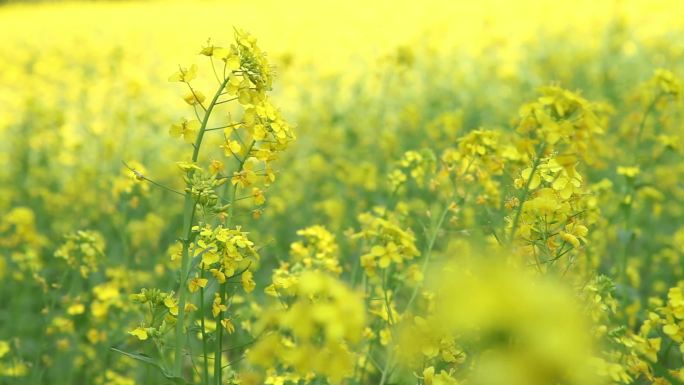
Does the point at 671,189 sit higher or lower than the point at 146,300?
higher

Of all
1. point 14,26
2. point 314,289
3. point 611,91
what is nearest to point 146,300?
point 314,289

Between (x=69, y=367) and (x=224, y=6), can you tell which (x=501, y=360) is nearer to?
(x=69, y=367)

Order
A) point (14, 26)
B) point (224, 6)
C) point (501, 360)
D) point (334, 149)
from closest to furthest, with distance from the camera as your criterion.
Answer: point (501, 360), point (334, 149), point (14, 26), point (224, 6)

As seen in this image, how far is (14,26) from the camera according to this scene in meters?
17.3

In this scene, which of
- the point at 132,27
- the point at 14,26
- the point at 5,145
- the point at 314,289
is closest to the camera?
the point at 314,289

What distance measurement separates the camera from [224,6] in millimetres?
19734

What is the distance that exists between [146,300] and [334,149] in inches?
134

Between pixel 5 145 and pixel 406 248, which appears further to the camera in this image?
pixel 5 145

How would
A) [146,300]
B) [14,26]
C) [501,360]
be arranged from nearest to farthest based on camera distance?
[501,360], [146,300], [14,26]

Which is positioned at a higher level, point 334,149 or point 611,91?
point 611,91

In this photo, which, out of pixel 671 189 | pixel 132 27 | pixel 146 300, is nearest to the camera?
pixel 146 300

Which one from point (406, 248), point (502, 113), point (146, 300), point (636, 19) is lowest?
point (146, 300)

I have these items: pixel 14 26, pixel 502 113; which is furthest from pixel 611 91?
pixel 14 26

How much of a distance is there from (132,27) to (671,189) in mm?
12908
